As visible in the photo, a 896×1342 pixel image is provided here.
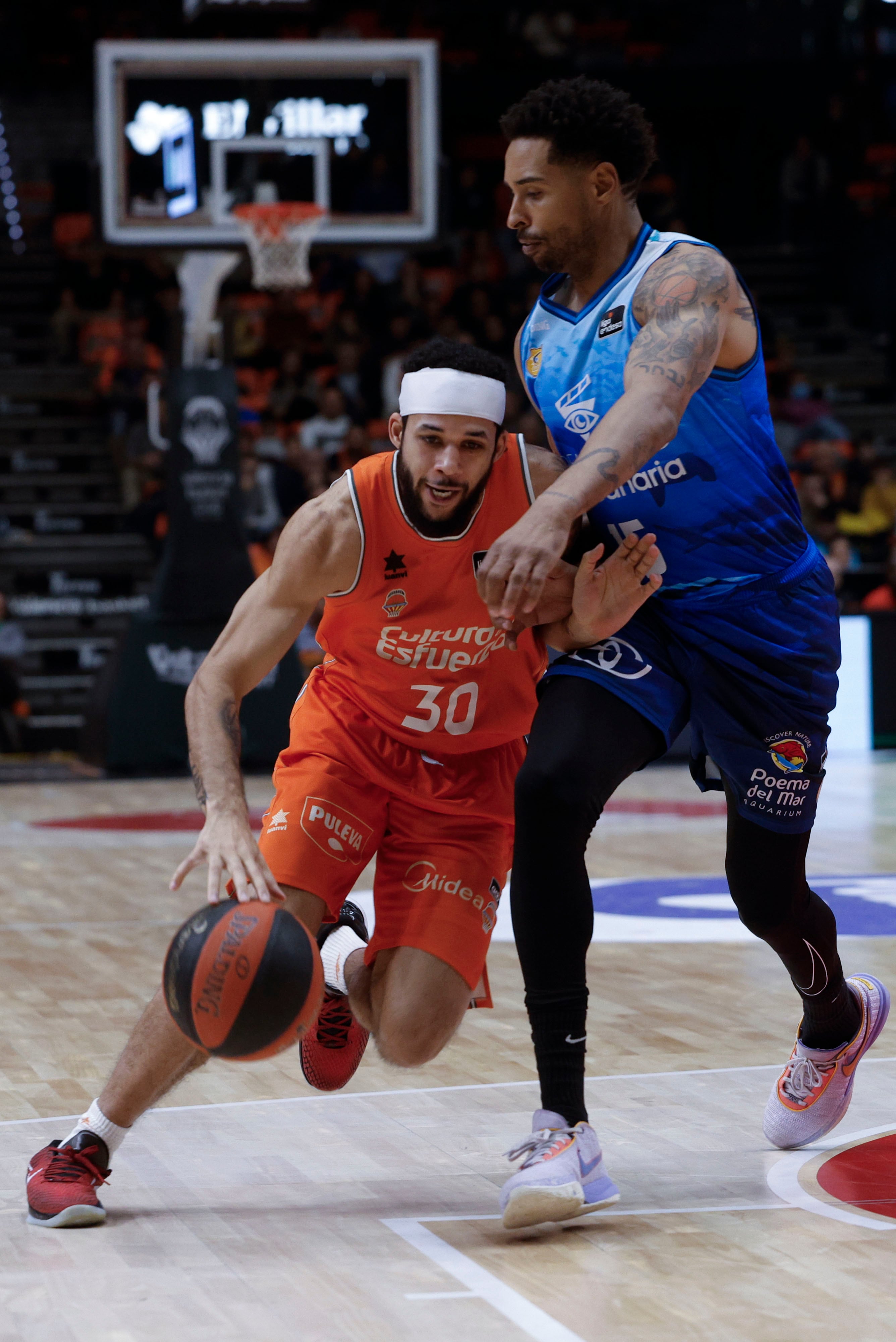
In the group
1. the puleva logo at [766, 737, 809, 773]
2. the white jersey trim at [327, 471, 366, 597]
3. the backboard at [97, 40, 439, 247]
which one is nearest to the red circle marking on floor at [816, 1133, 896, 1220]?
the puleva logo at [766, 737, 809, 773]

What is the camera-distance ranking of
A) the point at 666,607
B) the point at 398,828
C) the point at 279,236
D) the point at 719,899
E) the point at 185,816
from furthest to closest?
the point at 279,236 < the point at 185,816 < the point at 719,899 < the point at 398,828 < the point at 666,607

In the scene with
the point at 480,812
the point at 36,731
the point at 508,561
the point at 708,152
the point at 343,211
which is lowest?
the point at 36,731

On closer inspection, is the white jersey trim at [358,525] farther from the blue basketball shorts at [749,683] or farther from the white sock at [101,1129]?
the white sock at [101,1129]

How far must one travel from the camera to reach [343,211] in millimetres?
12234

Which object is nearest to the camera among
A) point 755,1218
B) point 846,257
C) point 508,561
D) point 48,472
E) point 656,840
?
point 508,561

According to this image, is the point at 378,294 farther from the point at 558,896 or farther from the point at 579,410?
the point at 558,896

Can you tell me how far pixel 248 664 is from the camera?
3330 mm

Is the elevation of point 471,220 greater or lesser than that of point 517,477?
greater

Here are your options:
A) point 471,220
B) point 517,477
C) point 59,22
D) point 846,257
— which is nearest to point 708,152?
point 846,257

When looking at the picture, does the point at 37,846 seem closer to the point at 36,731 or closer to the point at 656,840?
the point at 656,840

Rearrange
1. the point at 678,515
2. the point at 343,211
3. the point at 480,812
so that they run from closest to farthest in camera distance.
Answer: the point at 678,515 < the point at 480,812 < the point at 343,211

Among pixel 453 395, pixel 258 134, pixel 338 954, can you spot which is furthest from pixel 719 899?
pixel 258 134

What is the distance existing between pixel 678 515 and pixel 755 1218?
4.26ft

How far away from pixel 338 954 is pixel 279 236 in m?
8.81
